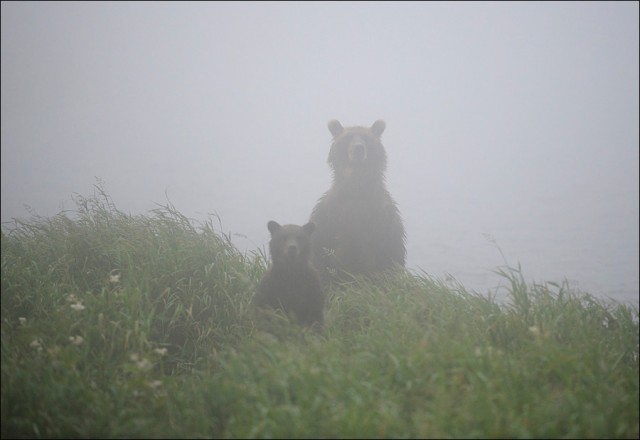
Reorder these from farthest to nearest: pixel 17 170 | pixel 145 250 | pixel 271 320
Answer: pixel 17 170, pixel 145 250, pixel 271 320

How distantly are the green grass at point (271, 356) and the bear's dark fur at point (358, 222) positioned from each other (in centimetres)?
70

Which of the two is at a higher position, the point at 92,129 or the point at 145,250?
the point at 92,129

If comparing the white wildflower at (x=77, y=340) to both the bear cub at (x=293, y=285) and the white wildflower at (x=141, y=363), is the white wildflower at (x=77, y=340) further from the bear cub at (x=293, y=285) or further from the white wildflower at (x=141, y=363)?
the bear cub at (x=293, y=285)

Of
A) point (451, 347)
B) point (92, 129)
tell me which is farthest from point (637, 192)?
point (451, 347)

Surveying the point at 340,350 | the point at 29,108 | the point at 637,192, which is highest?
the point at 637,192

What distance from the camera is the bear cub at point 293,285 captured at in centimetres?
423

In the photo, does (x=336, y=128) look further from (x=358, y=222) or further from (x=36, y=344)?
(x=36, y=344)

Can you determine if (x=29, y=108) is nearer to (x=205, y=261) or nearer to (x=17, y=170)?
(x=17, y=170)

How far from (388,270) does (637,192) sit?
7744 centimetres

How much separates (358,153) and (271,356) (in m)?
3.19

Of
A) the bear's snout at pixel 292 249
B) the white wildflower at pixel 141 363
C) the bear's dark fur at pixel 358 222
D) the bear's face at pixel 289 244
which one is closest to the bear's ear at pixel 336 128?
the bear's dark fur at pixel 358 222

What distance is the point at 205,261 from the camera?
16.0ft

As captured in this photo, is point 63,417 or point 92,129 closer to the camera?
point 63,417

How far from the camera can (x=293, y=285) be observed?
4.32 m
